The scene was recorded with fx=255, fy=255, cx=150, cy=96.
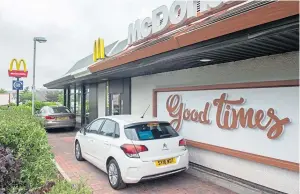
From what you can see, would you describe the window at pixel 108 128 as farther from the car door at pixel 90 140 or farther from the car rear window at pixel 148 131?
the car rear window at pixel 148 131

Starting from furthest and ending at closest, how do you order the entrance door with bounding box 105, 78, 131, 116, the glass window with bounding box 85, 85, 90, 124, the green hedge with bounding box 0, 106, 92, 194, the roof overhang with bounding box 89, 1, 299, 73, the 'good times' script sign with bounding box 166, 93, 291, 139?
the glass window with bounding box 85, 85, 90, 124 < the entrance door with bounding box 105, 78, 131, 116 < the 'good times' script sign with bounding box 166, 93, 291, 139 < the green hedge with bounding box 0, 106, 92, 194 < the roof overhang with bounding box 89, 1, 299, 73

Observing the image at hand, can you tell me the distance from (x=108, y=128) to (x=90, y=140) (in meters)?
0.98

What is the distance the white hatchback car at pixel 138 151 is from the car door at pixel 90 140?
0.49 meters

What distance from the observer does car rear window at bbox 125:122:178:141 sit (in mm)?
5512

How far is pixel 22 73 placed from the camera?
14.9m

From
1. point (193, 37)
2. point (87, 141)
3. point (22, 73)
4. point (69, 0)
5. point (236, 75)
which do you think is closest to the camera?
point (193, 37)

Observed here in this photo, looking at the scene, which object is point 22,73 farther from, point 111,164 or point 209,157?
point 209,157

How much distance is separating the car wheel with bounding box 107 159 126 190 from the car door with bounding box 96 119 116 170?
301mm

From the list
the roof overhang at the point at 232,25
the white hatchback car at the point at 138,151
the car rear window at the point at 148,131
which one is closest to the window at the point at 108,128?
the white hatchback car at the point at 138,151

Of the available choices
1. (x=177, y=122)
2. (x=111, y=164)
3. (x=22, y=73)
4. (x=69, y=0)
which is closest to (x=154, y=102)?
(x=177, y=122)

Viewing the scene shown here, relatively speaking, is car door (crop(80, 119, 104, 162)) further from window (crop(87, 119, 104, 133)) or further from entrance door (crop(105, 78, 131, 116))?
entrance door (crop(105, 78, 131, 116))

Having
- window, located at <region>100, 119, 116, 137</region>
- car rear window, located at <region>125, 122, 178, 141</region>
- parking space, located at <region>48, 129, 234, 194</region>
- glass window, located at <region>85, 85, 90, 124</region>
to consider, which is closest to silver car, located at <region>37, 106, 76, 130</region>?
glass window, located at <region>85, 85, 90, 124</region>

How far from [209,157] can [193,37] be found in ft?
10.7

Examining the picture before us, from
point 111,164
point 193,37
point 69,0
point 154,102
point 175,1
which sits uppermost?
point 69,0
